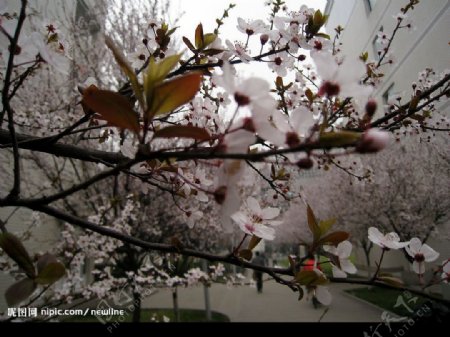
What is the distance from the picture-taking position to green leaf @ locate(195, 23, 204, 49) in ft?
3.72

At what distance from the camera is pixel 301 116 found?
0.49 metres

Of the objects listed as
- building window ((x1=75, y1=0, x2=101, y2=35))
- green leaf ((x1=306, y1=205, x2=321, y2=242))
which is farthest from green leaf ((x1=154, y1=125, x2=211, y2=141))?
building window ((x1=75, y1=0, x2=101, y2=35))

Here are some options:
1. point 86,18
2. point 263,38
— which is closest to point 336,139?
point 263,38

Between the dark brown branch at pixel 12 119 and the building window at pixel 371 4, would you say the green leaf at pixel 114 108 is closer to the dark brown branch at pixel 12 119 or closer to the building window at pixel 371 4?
the dark brown branch at pixel 12 119

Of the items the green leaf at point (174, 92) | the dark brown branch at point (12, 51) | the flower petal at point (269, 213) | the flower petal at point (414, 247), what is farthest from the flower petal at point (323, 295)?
the dark brown branch at point (12, 51)

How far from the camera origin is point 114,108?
1.56 feet

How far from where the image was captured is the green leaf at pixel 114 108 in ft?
1.52

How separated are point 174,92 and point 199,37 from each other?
2.56ft

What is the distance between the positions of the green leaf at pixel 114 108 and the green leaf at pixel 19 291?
35 centimetres

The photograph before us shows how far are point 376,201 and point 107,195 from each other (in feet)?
23.1

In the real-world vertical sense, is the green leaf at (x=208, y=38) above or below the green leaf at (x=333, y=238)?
above

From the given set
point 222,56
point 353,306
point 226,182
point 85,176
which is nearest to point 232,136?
point 226,182

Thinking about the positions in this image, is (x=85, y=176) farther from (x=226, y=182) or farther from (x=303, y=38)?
(x=226, y=182)

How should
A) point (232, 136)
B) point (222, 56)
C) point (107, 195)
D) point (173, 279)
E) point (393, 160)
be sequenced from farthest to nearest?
point (393, 160), point (107, 195), point (173, 279), point (222, 56), point (232, 136)
